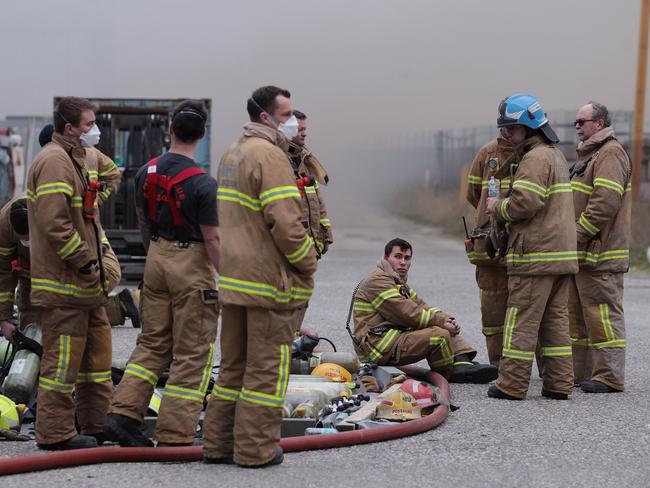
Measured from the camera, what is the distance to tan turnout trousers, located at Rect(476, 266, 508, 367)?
25.7 ft

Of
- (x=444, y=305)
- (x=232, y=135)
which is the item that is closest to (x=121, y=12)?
(x=232, y=135)

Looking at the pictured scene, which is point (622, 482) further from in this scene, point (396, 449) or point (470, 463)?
point (396, 449)

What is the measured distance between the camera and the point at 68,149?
557 centimetres

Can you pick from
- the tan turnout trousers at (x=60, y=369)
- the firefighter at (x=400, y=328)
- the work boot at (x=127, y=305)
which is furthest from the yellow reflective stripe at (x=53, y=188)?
the work boot at (x=127, y=305)

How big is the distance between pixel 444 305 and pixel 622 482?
7.17 meters

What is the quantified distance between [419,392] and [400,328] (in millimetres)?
1303

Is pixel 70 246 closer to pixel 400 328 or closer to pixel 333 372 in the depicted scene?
pixel 333 372

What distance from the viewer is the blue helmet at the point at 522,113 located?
702cm

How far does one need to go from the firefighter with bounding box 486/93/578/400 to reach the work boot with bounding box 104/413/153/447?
8.31 ft

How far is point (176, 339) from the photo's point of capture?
546cm

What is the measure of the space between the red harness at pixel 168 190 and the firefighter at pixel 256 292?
29cm

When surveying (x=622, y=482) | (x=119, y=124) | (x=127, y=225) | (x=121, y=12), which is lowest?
(x=622, y=482)

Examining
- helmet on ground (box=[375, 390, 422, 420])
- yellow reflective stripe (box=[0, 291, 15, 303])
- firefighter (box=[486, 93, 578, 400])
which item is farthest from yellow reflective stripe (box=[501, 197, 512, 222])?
yellow reflective stripe (box=[0, 291, 15, 303])

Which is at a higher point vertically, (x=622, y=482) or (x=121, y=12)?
(x=121, y=12)
